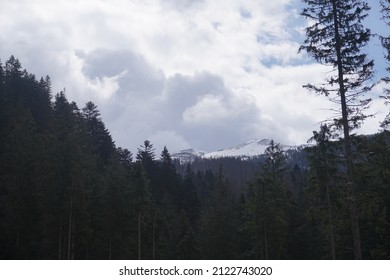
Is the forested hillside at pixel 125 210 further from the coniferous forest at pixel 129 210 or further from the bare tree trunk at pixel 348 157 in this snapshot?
the bare tree trunk at pixel 348 157

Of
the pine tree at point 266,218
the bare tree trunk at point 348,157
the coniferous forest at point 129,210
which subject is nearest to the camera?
the bare tree trunk at point 348,157

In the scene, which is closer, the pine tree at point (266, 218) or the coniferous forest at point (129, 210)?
the coniferous forest at point (129, 210)

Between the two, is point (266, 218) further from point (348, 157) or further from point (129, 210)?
point (348, 157)

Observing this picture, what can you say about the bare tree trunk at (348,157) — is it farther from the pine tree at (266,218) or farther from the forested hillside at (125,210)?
the pine tree at (266,218)

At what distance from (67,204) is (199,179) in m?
101

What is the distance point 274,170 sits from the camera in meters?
52.4

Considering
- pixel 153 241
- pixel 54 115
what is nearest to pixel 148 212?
pixel 153 241

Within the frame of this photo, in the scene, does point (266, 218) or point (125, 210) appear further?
point (125, 210)

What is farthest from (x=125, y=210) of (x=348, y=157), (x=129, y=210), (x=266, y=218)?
(x=348, y=157)

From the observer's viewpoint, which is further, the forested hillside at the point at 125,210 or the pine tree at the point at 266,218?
the pine tree at the point at 266,218

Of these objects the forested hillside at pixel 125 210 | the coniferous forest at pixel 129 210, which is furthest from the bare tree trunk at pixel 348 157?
the forested hillside at pixel 125 210

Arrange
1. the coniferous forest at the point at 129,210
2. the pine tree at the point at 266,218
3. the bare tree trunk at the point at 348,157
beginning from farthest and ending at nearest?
the pine tree at the point at 266,218
the coniferous forest at the point at 129,210
the bare tree trunk at the point at 348,157

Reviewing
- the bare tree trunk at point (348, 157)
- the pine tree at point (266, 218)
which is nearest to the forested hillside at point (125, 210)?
the pine tree at point (266, 218)
